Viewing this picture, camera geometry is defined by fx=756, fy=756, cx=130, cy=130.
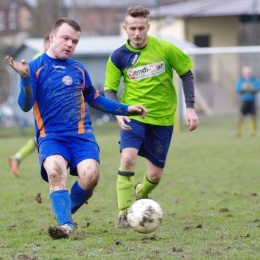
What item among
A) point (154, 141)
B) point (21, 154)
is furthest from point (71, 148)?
point (21, 154)

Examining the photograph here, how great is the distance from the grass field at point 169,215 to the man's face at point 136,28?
1698mm

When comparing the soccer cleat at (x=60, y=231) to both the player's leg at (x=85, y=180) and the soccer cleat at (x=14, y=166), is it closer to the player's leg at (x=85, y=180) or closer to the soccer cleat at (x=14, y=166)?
the player's leg at (x=85, y=180)

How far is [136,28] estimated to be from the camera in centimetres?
679

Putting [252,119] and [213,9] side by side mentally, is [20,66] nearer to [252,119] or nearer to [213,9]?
[252,119]

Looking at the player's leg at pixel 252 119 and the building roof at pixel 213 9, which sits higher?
the building roof at pixel 213 9

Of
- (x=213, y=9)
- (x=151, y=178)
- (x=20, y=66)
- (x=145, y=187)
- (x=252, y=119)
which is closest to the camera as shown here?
(x=20, y=66)

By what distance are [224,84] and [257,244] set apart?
67.1 ft

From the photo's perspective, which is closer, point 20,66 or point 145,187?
point 20,66

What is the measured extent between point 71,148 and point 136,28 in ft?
4.50

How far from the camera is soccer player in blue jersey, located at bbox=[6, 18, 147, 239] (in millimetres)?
5922

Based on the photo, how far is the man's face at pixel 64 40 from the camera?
6.00m

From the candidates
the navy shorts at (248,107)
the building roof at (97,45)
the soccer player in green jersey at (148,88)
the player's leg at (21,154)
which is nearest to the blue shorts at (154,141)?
the soccer player in green jersey at (148,88)

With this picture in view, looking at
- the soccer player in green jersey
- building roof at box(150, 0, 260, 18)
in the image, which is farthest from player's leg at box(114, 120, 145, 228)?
building roof at box(150, 0, 260, 18)

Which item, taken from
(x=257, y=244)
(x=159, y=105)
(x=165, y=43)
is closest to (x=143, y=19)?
(x=165, y=43)
